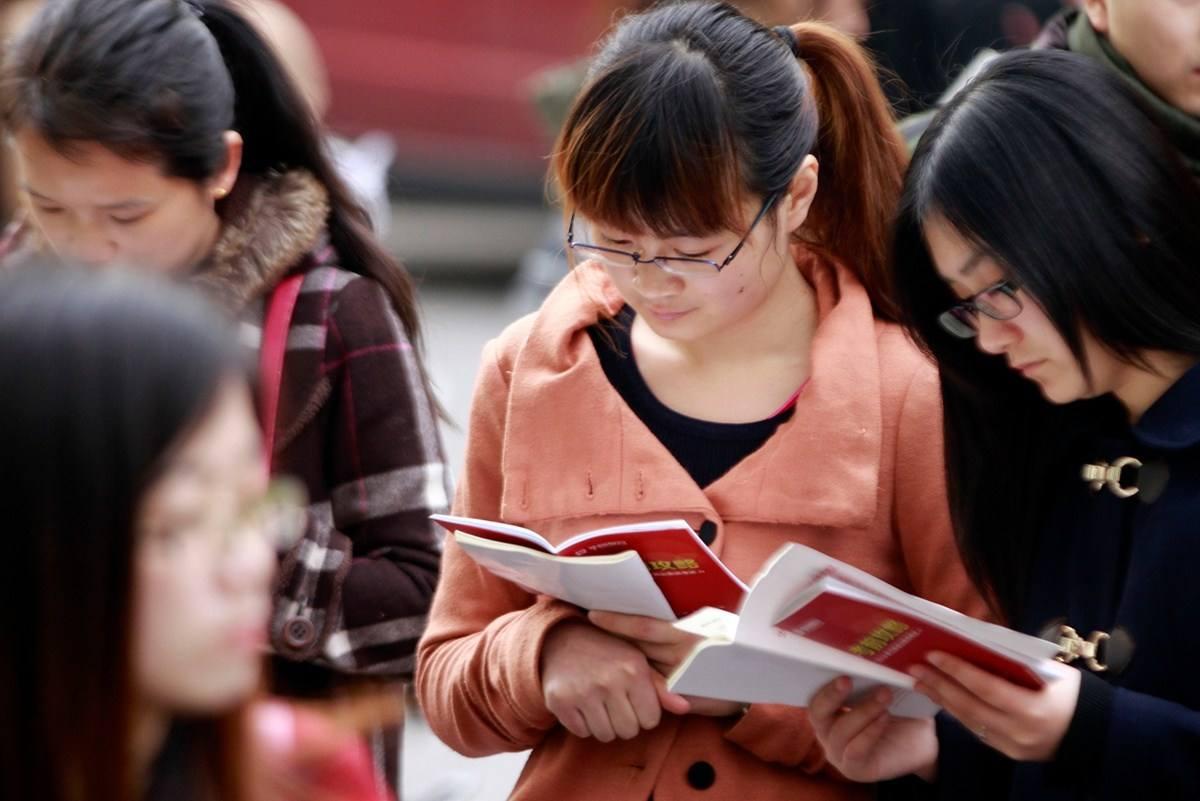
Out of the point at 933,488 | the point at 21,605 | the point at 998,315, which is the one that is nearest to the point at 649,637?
the point at 933,488

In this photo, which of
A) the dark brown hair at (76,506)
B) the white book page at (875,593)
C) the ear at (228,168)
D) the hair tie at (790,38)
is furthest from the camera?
the ear at (228,168)

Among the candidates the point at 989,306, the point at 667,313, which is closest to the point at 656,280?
the point at 667,313

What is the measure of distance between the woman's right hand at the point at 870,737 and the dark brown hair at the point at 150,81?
118 centimetres

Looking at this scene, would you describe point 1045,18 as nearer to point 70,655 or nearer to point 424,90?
point 70,655

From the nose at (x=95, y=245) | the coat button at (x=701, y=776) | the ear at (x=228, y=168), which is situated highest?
the ear at (x=228, y=168)

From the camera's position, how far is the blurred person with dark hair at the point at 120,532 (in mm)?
1196

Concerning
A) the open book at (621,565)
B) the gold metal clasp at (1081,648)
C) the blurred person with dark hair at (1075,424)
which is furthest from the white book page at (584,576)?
the gold metal clasp at (1081,648)

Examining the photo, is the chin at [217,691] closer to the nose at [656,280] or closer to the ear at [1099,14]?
the nose at [656,280]

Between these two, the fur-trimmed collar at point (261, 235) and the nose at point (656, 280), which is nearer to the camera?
the nose at point (656, 280)

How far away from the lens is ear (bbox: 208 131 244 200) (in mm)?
2348

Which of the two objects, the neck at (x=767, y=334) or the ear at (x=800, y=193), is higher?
the ear at (x=800, y=193)

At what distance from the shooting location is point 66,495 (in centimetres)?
120

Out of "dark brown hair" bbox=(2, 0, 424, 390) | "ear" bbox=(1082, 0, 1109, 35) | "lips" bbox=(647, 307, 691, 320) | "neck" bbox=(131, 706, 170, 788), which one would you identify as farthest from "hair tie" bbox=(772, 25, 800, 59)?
"neck" bbox=(131, 706, 170, 788)

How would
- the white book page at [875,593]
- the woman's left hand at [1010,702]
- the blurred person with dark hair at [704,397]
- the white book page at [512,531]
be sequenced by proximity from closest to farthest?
1. the white book page at [875,593]
2. the woman's left hand at [1010,702]
3. the white book page at [512,531]
4. the blurred person with dark hair at [704,397]
